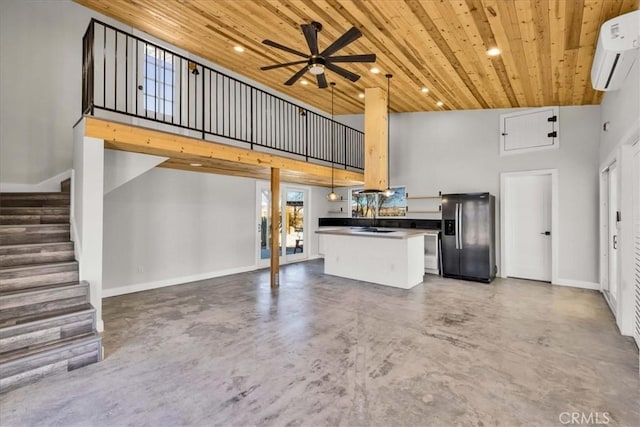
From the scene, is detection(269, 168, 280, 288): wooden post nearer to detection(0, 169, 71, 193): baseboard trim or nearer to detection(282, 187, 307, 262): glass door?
detection(282, 187, 307, 262): glass door

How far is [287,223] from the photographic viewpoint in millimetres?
8227

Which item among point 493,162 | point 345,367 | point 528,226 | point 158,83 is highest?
point 158,83

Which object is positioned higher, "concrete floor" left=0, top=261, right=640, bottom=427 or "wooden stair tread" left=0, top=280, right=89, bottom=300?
"wooden stair tread" left=0, top=280, right=89, bottom=300

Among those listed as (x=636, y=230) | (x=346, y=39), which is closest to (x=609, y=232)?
(x=636, y=230)

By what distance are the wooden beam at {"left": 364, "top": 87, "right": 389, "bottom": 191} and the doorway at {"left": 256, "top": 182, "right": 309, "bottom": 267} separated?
2.77 metres

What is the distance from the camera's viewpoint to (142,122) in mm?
5812

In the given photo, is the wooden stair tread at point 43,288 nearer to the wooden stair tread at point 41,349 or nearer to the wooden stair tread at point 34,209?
the wooden stair tread at point 41,349

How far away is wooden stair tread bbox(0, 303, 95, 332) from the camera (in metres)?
2.64

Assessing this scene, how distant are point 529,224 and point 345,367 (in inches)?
214

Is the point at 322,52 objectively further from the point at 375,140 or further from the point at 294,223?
the point at 294,223

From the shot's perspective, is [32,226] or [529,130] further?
[529,130]

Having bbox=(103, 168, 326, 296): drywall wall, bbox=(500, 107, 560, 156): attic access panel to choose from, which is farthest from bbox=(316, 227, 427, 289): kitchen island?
bbox=(500, 107, 560, 156): attic access panel

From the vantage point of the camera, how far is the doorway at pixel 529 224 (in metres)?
5.86

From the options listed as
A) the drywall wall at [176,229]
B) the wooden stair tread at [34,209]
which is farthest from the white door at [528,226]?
the wooden stair tread at [34,209]
